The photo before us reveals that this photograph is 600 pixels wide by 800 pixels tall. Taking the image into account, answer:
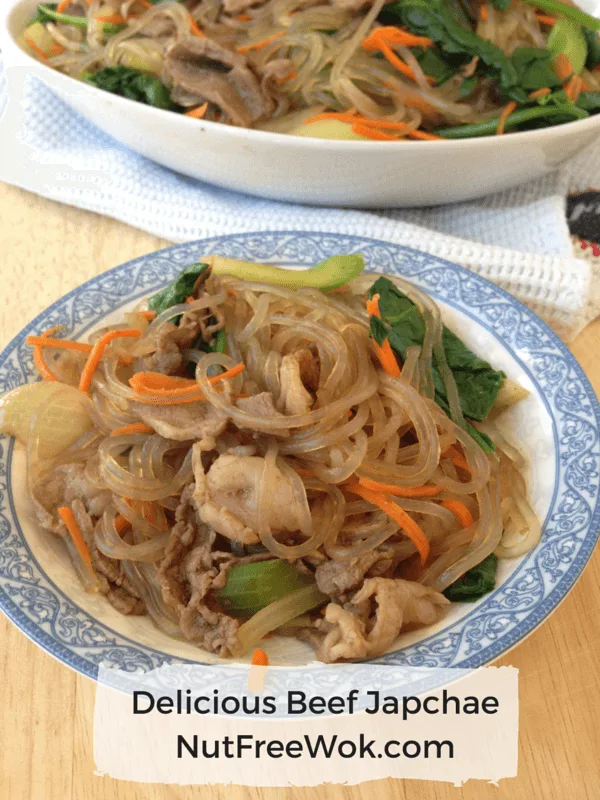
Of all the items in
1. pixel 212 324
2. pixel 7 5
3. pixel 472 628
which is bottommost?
pixel 472 628

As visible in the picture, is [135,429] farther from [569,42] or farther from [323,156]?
[569,42]

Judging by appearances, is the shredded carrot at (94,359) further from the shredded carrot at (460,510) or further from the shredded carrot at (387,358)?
the shredded carrot at (460,510)

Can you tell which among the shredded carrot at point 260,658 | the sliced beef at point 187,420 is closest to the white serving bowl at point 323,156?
the sliced beef at point 187,420

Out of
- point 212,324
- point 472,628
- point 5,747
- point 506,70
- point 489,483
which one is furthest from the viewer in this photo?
point 506,70

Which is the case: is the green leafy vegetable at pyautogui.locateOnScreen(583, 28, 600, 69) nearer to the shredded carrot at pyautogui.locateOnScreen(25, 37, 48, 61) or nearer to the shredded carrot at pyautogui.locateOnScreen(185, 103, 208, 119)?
the shredded carrot at pyautogui.locateOnScreen(185, 103, 208, 119)

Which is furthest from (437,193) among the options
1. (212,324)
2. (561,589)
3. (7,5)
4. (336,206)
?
(7,5)

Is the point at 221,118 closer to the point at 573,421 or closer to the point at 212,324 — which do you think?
the point at 212,324

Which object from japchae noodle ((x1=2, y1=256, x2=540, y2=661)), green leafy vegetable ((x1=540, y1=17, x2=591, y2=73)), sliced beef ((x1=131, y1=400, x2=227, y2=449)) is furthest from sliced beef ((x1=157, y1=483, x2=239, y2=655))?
green leafy vegetable ((x1=540, y1=17, x2=591, y2=73))

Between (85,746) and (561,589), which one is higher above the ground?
(561,589)

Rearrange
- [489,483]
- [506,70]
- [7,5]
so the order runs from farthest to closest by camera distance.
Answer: [7,5], [506,70], [489,483]
